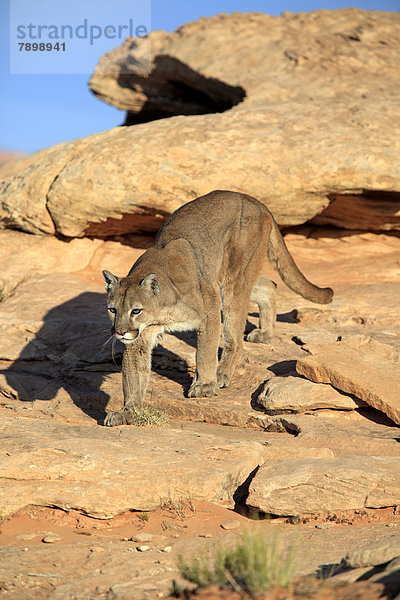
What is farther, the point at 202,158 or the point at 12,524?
the point at 202,158

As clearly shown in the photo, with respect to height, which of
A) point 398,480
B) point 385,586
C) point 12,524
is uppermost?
point 385,586

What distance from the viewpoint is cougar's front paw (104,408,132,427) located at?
20.8ft

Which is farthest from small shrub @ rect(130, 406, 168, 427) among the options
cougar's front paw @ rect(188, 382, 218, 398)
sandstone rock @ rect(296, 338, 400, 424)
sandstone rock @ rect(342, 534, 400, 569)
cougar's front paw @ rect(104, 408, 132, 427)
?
sandstone rock @ rect(342, 534, 400, 569)

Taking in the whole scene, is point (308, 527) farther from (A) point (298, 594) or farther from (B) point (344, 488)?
(A) point (298, 594)

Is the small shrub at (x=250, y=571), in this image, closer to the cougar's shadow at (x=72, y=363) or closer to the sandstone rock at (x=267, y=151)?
the cougar's shadow at (x=72, y=363)

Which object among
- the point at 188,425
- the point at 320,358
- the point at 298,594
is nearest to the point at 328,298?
the point at 320,358

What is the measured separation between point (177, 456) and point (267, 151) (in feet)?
21.9

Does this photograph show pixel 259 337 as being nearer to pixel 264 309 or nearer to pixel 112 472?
pixel 264 309

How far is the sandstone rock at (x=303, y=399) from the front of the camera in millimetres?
6516

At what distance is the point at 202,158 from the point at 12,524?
7310mm

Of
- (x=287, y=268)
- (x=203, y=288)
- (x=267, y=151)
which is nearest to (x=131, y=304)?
(x=203, y=288)

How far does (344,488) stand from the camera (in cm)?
495

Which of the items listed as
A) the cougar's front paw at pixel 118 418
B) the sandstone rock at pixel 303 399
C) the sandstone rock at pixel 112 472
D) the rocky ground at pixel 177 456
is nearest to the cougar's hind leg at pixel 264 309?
the rocky ground at pixel 177 456

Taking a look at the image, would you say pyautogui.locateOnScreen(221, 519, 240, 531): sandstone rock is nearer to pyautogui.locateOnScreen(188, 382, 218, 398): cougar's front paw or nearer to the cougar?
the cougar
